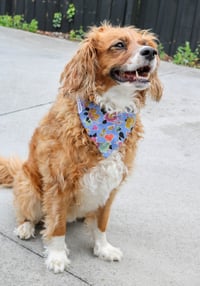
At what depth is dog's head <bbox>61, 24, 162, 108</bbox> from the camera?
2664 millimetres

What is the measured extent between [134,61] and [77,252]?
1.34 meters

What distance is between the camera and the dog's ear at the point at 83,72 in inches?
107

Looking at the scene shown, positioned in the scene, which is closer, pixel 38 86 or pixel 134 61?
pixel 134 61

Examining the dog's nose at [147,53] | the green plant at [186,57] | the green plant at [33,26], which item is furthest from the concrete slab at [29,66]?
the dog's nose at [147,53]

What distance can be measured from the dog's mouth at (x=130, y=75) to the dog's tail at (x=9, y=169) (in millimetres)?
1198

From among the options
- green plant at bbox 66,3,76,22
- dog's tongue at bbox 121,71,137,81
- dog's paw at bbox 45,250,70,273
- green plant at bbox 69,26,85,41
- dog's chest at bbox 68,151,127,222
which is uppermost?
dog's tongue at bbox 121,71,137,81

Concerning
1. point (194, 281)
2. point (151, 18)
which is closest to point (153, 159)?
point (194, 281)

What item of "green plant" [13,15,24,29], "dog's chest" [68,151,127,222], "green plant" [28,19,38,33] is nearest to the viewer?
"dog's chest" [68,151,127,222]

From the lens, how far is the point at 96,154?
2.84m

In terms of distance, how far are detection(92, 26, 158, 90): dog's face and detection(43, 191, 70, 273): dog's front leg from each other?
→ 781 millimetres

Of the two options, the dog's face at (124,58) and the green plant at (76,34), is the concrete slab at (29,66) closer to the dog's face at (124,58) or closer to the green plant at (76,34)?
the green plant at (76,34)

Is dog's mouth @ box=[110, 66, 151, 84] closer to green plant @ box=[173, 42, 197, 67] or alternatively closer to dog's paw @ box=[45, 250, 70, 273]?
dog's paw @ box=[45, 250, 70, 273]

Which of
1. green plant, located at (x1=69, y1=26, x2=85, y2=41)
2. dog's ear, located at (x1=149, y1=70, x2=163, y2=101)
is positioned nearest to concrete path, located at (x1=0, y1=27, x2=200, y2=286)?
dog's ear, located at (x1=149, y1=70, x2=163, y2=101)

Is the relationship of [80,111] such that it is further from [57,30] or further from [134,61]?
[57,30]
